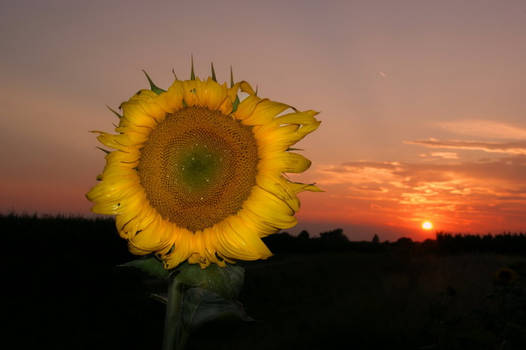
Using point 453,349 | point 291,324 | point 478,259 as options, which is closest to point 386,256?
point 478,259

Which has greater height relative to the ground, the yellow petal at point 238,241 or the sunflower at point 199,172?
the sunflower at point 199,172

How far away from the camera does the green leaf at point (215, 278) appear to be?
1660 mm

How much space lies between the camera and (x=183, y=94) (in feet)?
6.37

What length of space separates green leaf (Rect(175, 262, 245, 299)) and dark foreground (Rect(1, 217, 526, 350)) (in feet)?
14.9

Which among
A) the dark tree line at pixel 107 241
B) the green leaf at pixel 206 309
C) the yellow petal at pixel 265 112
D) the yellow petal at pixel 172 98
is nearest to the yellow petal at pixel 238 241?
the green leaf at pixel 206 309

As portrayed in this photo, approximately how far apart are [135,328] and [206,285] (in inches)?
400

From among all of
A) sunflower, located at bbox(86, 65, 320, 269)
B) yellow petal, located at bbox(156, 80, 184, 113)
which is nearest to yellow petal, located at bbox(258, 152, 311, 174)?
sunflower, located at bbox(86, 65, 320, 269)

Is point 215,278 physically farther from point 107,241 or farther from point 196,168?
point 107,241

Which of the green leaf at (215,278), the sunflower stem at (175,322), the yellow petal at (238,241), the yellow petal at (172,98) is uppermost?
A: the yellow petal at (172,98)

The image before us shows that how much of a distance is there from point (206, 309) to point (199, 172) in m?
0.58

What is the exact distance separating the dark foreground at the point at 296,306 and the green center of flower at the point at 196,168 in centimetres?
443

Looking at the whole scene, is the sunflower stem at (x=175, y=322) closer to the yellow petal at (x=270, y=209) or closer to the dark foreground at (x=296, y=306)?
the yellow petal at (x=270, y=209)

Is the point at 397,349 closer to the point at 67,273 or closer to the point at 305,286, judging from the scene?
the point at 305,286

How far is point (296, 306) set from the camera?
13.8 meters
